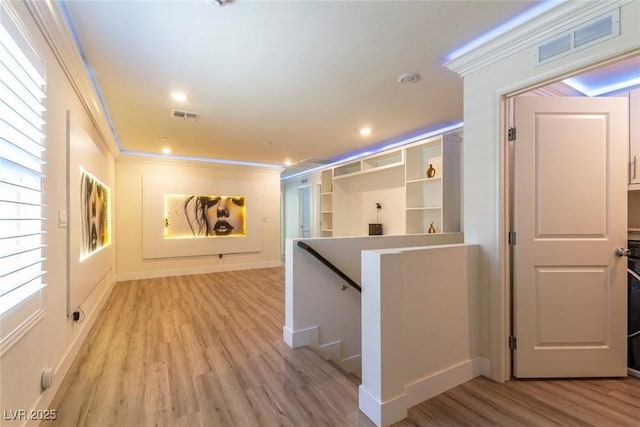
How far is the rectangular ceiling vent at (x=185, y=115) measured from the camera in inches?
139

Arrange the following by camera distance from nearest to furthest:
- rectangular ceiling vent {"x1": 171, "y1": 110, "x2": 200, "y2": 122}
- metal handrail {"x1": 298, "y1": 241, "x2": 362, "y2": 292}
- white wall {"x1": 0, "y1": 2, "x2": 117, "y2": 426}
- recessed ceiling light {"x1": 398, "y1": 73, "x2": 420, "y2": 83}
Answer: white wall {"x1": 0, "y1": 2, "x2": 117, "y2": 426}
recessed ceiling light {"x1": 398, "y1": 73, "x2": 420, "y2": 83}
metal handrail {"x1": 298, "y1": 241, "x2": 362, "y2": 292}
rectangular ceiling vent {"x1": 171, "y1": 110, "x2": 200, "y2": 122}

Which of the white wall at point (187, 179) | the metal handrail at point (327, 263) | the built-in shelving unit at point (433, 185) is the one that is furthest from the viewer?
the white wall at point (187, 179)

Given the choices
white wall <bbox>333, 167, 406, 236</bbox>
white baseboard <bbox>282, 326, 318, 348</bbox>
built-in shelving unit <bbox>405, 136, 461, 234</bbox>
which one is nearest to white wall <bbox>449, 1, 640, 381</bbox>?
white baseboard <bbox>282, 326, 318, 348</bbox>

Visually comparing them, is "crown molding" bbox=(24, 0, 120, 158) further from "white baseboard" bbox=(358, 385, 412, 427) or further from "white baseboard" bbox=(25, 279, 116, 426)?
"white baseboard" bbox=(358, 385, 412, 427)

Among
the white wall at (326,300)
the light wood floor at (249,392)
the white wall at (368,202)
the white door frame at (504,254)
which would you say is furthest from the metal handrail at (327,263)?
the white wall at (368,202)

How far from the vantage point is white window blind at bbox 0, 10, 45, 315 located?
135cm

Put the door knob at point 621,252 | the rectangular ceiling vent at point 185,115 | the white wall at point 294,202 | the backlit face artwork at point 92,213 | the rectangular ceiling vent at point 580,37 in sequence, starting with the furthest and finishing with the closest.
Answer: the white wall at point 294,202, the rectangular ceiling vent at point 185,115, the backlit face artwork at point 92,213, the door knob at point 621,252, the rectangular ceiling vent at point 580,37

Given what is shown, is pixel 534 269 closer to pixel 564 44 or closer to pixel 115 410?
pixel 564 44

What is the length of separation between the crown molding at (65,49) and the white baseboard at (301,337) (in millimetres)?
2924

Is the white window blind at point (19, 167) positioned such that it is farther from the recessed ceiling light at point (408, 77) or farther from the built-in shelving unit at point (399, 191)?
the built-in shelving unit at point (399, 191)

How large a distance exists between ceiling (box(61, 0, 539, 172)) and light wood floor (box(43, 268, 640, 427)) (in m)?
2.57

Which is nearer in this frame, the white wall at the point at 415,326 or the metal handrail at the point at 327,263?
the white wall at the point at 415,326

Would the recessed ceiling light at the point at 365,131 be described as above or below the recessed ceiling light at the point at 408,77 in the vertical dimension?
below

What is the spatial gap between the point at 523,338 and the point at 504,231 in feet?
2.81
